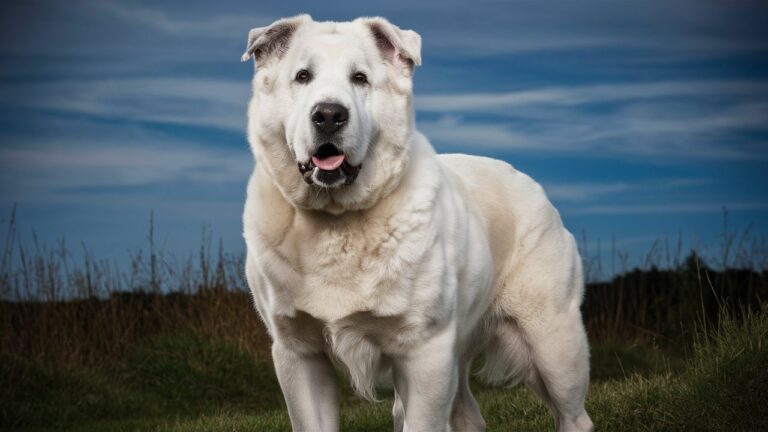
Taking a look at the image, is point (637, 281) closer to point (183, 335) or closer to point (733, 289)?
point (733, 289)

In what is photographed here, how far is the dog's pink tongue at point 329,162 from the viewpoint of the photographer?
3.69 meters

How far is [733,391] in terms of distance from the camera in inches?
200

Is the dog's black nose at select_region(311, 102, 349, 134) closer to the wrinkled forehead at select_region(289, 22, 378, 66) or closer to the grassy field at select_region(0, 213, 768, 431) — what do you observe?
the wrinkled forehead at select_region(289, 22, 378, 66)

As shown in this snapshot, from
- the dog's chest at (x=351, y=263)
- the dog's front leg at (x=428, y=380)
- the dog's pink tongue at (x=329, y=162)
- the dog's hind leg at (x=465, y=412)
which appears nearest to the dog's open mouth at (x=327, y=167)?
the dog's pink tongue at (x=329, y=162)

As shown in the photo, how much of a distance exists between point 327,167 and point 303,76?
1.43ft

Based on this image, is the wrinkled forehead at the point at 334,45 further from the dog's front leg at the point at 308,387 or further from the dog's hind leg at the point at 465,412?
the dog's hind leg at the point at 465,412

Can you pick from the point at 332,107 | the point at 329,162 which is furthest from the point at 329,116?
the point at 329,162

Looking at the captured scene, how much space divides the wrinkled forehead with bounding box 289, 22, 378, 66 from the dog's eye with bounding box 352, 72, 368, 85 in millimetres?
51

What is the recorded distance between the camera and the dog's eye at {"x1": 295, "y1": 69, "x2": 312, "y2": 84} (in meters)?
3.80

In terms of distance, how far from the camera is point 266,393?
887cm

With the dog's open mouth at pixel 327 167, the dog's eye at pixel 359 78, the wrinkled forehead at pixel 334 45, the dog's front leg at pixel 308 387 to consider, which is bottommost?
the dog's front leg at pixel 308 387

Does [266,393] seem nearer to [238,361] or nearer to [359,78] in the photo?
[238,361]

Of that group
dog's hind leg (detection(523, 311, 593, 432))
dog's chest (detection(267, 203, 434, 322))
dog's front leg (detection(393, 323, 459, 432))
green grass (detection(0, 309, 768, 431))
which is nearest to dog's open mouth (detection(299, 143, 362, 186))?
dog's chest (detection(267, 203, 434, 322))

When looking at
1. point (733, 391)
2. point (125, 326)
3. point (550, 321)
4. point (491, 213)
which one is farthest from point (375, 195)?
point (125, 326)
